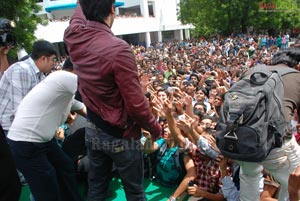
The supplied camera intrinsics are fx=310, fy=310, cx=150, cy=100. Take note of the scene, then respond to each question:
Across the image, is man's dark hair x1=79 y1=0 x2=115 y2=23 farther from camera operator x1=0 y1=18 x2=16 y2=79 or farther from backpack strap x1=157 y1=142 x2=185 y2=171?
backpack strap x1=157 y1=142 x2=185 y2=171

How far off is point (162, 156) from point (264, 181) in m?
1.21

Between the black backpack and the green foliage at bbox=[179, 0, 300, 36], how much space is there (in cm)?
2621

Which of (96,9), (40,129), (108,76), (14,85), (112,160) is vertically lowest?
(112,160)

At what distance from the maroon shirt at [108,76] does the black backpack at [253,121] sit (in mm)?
402

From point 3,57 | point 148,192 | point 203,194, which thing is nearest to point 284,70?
point 203,194

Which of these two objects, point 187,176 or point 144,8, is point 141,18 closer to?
point 144,8

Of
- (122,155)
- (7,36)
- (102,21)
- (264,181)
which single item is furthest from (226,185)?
(7,36)

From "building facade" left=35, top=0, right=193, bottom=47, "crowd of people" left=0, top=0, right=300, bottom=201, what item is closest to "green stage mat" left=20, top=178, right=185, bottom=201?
"crowd of people" left=0, top=0, right=300, bottom=201

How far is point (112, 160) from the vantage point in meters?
1.90

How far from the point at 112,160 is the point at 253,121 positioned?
0.86 metres

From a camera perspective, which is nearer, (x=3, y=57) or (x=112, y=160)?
(x=112, y=160)

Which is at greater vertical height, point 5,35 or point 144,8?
point 144,8

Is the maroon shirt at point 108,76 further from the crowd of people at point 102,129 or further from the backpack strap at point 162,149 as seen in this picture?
the backpack strap at point 162,149

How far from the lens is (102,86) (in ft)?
5.35
